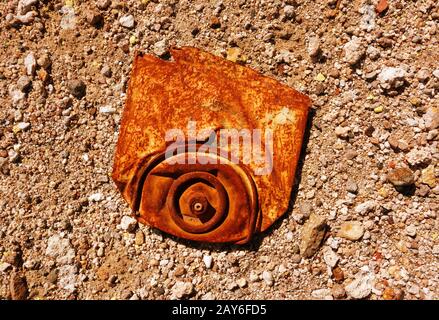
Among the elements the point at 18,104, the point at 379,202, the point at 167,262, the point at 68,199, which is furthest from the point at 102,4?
the point at 379,202

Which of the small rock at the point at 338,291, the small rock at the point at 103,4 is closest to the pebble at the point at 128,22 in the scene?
the small rock at the point at 103,4

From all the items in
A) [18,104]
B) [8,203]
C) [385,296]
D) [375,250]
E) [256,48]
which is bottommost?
[385,296]

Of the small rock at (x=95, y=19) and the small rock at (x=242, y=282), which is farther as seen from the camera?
the small rock at (x=95, y=19)

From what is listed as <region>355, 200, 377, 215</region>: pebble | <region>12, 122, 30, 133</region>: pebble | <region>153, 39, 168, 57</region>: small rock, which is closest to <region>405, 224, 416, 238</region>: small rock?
<region>355, 200, 377, 215</region>: pebble

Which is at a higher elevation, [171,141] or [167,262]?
[171,141]

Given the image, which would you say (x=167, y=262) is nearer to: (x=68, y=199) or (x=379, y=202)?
(x=68, y=199)

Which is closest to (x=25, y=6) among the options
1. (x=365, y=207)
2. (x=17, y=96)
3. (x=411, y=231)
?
(x=17, y=96)

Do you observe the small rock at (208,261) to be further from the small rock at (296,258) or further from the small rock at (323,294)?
the small rock at (323,294)

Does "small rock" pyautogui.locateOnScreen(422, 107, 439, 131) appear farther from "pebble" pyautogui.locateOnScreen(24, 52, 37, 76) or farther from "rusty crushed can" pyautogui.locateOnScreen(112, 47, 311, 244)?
"pebble" pyautogui.locateOnScreen(24, 52, 37, 76)

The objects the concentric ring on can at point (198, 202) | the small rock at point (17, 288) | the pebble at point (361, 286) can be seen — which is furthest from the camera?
the small rock at point (17, 288)
